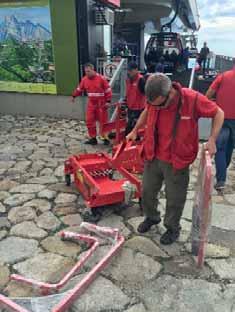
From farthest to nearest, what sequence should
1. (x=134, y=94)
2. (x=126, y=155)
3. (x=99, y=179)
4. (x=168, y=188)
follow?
(x=134, y=94)
(x=99, y=179)
(x=126, y=155)
(x=168, y=188)

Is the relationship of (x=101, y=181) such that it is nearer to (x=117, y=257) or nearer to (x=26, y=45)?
(x=117, y=257)

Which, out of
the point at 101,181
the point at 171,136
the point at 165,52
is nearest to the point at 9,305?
the point at 171,136

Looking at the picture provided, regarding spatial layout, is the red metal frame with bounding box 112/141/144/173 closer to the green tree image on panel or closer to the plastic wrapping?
the plastic wrapping

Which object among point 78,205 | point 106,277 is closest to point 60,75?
point 78,205

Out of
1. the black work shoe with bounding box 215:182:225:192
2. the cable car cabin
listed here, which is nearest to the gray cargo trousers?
the black work shoe with bounding box 215:182:225:192

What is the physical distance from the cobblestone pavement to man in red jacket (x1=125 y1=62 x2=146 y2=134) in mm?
1817

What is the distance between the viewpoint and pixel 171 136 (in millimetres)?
3320

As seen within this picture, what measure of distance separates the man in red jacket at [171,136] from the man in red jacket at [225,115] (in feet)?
5.12

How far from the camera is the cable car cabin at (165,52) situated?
54.0 feet

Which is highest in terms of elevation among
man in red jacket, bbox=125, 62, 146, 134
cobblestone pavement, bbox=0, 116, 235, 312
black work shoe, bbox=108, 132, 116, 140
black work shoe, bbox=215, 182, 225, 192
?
man in red jacket, bbox=125, 62, 146, 134

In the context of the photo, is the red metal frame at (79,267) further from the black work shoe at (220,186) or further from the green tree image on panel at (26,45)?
the green tree image on panel at (26,45)

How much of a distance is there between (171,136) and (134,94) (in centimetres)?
353

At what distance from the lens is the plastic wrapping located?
2.95 meters

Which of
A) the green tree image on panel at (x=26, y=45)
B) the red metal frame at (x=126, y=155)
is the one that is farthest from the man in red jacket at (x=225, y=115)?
the green tree image on panel at (x=26, y=45)
